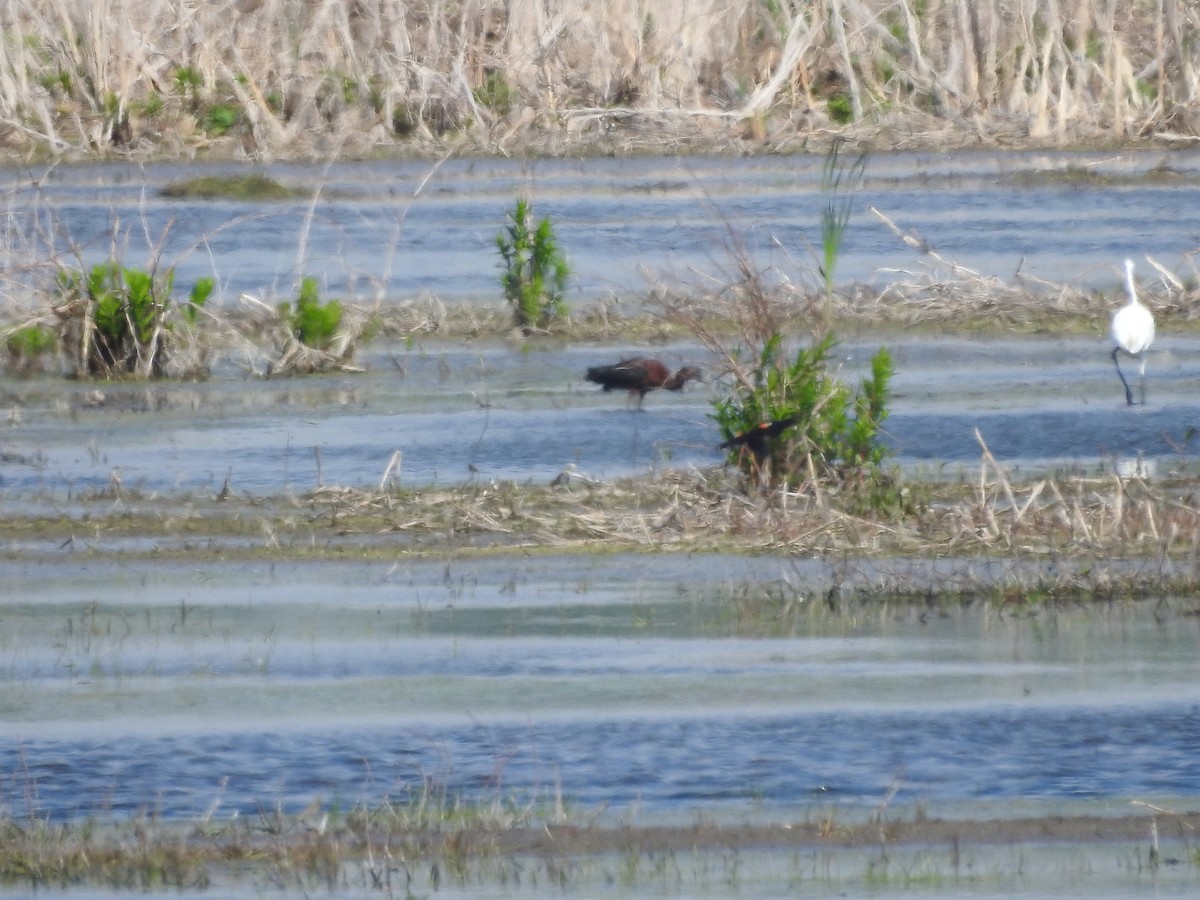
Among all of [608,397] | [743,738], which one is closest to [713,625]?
[743,738]

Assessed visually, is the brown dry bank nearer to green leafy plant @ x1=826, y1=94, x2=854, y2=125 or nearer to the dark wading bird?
green leafy plant @ x1=826, y1=94, x2=854, y2=125

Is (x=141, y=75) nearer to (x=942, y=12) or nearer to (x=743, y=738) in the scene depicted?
(x=942, y=12)

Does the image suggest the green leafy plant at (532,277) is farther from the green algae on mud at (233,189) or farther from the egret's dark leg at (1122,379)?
the green algae on mud at (233,189)

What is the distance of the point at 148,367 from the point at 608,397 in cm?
329

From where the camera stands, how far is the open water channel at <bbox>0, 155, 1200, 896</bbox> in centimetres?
711

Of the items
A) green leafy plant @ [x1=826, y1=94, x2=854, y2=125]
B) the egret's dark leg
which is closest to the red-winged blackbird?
the egret's dark leg

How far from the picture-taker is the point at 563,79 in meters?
30.8

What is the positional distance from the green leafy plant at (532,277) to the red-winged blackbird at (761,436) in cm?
607

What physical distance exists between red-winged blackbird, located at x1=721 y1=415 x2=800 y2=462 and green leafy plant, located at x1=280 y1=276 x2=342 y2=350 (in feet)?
19.0

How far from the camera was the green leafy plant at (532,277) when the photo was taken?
17250mm

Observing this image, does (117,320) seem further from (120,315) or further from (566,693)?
(566,693)

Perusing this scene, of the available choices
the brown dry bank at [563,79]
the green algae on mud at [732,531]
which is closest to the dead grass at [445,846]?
the green algae on mud at [732,531]

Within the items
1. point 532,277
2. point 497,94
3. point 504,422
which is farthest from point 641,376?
point 497,94

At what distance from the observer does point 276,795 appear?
6.98m
